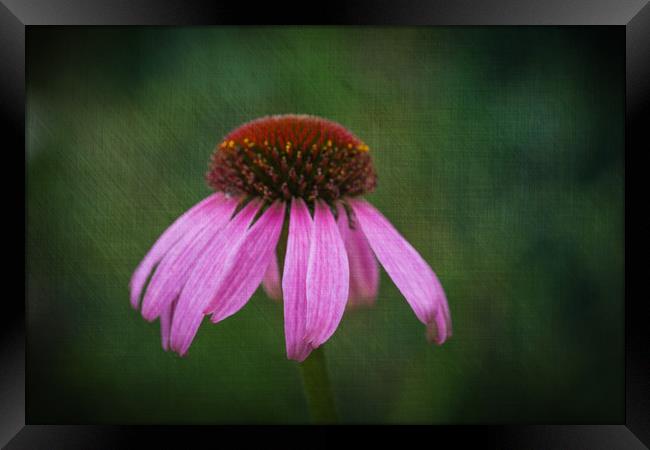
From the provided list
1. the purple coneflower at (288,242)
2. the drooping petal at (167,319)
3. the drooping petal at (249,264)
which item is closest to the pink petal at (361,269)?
the purple coneflower at (288,242)

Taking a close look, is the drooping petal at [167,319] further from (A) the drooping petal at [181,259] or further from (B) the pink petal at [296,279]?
(B) the pink petal at [296,279]

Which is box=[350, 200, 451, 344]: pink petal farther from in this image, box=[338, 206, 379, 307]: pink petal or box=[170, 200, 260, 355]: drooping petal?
box=[170, 200, 260, 355]: drooping petal

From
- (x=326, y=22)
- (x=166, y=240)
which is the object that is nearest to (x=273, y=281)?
(x=166, y=240)

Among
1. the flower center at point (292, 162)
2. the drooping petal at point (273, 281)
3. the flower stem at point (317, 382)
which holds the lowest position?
the flower stem at point (317, 382)

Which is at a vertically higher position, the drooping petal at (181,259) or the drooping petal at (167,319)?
the drooping petal at (181,259)

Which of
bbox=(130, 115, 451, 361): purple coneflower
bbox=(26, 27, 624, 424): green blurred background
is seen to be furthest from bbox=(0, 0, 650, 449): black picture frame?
bbox=(130, 115, 451, 361): purple coneflower

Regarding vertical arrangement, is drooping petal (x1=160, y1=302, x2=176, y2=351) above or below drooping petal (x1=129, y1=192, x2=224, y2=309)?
below

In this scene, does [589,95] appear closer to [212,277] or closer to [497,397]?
[497,397]
